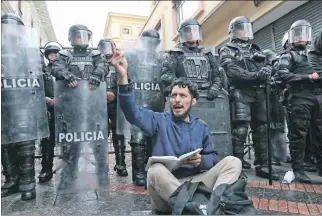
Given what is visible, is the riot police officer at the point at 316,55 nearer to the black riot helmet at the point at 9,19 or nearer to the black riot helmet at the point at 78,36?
the black riot helmet at the point at 78,36

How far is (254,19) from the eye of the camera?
909 cm

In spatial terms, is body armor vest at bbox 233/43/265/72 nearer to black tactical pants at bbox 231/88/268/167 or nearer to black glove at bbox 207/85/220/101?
black tactical pants at bbox 231/88/268/167

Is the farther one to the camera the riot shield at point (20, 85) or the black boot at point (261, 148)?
the black boot at point (261, 148)

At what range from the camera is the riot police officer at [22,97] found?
3.41m

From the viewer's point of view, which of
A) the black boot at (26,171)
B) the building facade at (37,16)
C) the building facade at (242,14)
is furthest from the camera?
the building facade at (37,16)

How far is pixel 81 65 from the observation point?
4.30 m

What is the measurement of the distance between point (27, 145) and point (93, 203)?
99cm

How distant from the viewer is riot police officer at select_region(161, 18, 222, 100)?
411 centimetres

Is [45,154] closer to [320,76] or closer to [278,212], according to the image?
[278,212]

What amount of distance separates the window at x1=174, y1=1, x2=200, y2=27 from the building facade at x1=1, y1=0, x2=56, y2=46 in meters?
5.14

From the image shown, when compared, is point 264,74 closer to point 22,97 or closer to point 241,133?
point 241,133

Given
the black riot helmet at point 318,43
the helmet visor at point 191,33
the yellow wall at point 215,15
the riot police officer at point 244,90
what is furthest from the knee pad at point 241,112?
the yellow wall at point 215,15

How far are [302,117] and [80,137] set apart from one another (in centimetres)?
279

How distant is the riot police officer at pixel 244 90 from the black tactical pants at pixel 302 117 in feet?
1.18
